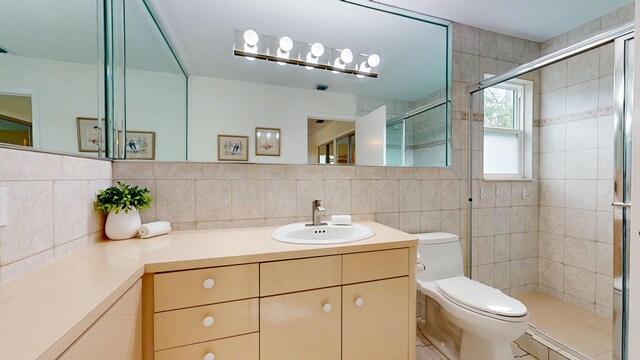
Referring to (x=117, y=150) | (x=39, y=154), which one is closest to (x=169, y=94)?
(x=117, y=150)

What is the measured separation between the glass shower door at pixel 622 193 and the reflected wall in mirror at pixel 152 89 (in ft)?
7.64

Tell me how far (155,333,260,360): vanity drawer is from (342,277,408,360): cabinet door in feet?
1.33

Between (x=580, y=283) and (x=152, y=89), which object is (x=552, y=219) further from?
(x=152, y=89)

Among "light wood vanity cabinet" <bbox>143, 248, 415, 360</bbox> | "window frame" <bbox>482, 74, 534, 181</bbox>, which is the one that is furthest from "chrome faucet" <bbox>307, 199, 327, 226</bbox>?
"window frame" <bbox>482, 74, 534, 181</bbox>

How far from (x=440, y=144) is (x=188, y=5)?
1.95m

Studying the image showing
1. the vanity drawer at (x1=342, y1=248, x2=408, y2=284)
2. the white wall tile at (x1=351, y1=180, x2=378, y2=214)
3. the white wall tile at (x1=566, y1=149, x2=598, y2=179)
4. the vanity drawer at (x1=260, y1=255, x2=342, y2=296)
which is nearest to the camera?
the vanity drawer at (x1=260, y1=255, x2=342, y2=296)

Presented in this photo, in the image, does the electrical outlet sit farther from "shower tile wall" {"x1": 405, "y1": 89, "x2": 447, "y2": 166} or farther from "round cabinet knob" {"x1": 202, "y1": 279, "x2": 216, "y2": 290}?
"shower tile wall" {"x1": 405, "y1": 89, "x2": 447, "y2": 166}

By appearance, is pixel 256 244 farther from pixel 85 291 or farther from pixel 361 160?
pixel 361 160

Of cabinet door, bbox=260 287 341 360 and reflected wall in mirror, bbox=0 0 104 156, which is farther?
cabinet door, bbox=260 287 341 360

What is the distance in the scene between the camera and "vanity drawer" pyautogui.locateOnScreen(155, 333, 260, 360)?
902mm

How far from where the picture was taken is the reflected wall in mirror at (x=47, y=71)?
2.31 feet

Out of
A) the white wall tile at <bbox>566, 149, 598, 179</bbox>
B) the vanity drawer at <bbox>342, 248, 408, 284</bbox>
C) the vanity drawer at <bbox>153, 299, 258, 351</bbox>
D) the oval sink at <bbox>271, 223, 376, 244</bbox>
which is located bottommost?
the vanity drawer at <bbox>153, 299, 258, 351</bbox>

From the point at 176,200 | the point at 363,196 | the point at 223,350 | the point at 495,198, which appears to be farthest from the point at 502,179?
the point at 176,200

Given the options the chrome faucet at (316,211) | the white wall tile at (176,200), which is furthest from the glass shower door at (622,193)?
the white wall tile at (176,200)
